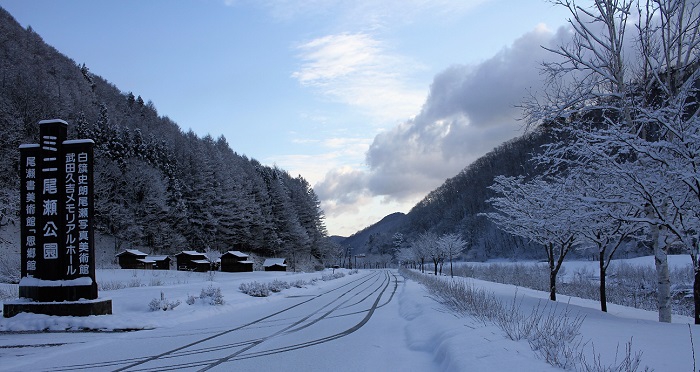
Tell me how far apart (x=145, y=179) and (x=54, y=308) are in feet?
187

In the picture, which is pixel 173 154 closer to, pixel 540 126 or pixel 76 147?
pixel 76 147

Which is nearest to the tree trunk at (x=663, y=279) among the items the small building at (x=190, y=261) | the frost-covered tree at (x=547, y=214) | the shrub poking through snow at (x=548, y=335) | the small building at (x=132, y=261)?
the frost-covered tree at (x=547, y=214)

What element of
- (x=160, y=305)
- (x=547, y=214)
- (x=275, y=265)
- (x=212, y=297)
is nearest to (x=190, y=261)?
(x=275, y=265)

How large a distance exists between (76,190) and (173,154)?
67.8 m

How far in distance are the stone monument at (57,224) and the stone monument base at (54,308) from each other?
0.03 metres

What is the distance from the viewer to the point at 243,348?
8.99 m

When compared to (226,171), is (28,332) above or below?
below

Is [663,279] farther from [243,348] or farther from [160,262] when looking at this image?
[160,262]

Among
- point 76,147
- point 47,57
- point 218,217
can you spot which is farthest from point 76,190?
point 47,57

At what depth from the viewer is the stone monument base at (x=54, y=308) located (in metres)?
13.8

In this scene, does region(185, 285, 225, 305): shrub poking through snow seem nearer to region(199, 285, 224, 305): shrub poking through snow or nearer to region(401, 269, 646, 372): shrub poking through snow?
region(199, 285, 224, 305): shrub poking through snow

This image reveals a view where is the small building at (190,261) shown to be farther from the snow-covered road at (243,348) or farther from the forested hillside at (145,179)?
the snow-covered road at (243,348)

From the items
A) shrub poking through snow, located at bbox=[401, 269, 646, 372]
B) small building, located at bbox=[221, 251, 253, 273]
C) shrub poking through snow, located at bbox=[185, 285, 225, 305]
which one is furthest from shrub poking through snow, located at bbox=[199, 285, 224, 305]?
small building, located at bbox=[221, 251, 253, 273]

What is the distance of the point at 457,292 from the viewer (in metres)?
14.4
